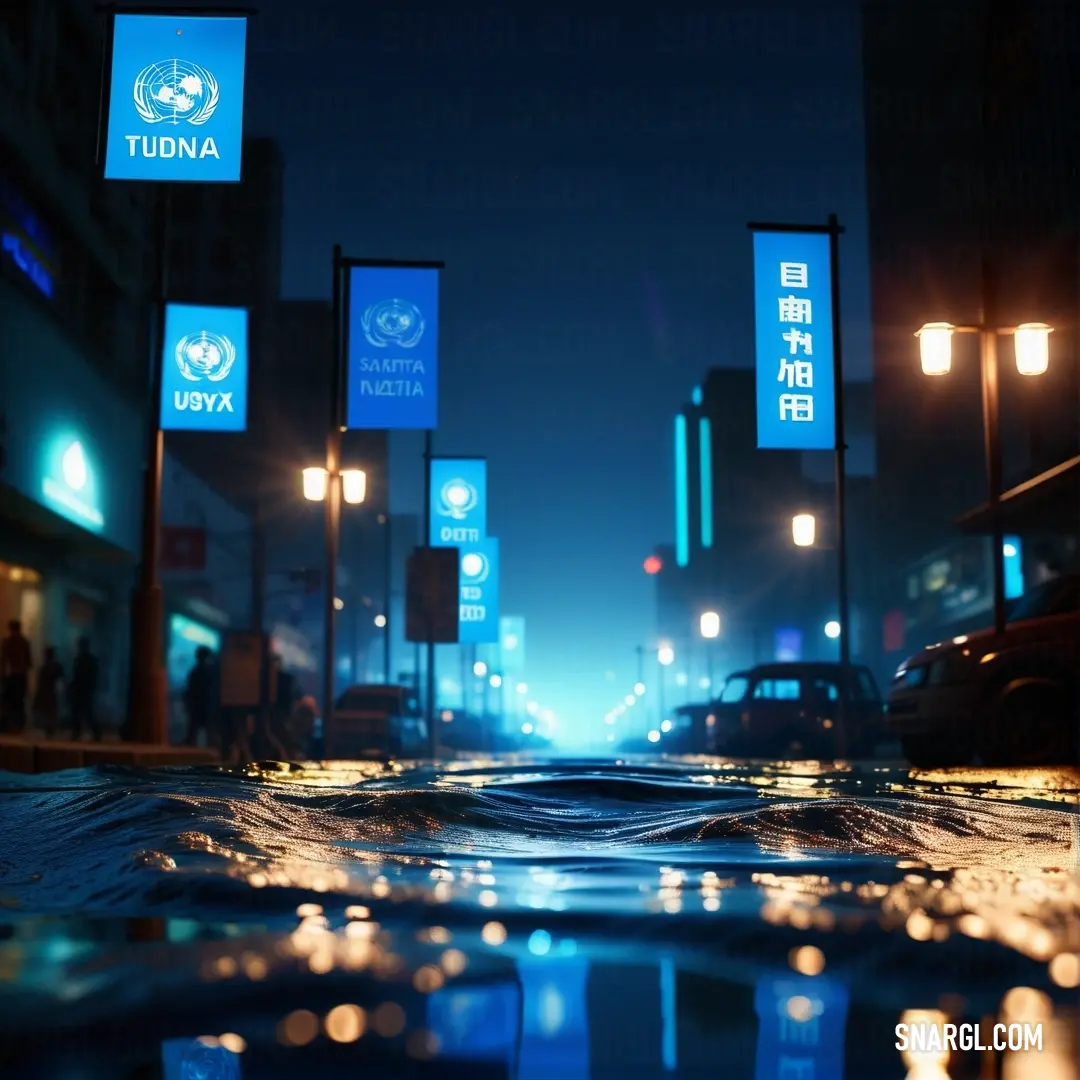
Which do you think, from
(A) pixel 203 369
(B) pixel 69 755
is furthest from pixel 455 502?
(B) pixel 69 755

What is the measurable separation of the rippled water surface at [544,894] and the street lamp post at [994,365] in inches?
391

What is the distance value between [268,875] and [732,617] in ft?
361

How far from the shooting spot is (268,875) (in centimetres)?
421

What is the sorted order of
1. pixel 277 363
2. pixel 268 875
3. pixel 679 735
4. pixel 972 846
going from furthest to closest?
pixel 277 363 < pixel 679 735 < pixel 972 846 < pixel 268 875

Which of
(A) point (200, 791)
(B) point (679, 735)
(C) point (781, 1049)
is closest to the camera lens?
(C) point (781, 1049)

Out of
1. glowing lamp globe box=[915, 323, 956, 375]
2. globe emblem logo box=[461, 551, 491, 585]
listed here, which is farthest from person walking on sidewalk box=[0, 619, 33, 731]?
glowing lamp globe box=[915, 323, 956, 375]

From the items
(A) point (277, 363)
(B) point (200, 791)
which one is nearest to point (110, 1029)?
(B) point (200, 791)

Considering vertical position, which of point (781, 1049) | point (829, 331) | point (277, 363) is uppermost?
point (277, 363)

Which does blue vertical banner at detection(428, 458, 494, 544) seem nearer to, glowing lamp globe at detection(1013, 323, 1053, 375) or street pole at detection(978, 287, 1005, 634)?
street pole at detection(978, 287, 1005, 634)

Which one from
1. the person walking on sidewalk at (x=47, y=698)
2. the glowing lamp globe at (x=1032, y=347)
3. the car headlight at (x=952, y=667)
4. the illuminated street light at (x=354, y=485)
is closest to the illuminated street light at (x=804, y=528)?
Result: the illuminated street light at (x=354, y=485)

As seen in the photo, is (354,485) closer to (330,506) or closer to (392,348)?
(330,506)

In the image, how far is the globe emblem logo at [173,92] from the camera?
54.5ft

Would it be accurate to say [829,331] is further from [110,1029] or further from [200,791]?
[110,1029]

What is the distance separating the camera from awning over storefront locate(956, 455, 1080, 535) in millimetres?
16141
